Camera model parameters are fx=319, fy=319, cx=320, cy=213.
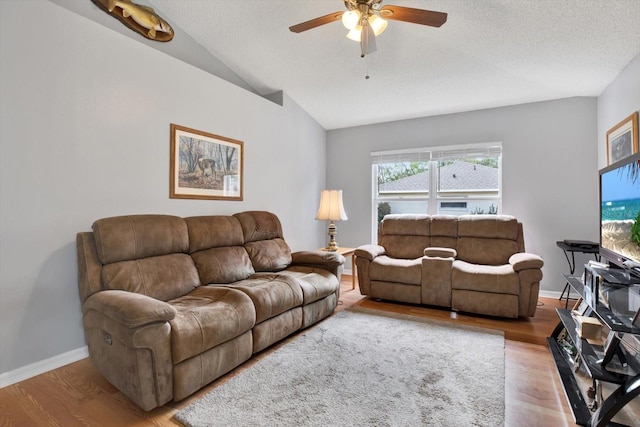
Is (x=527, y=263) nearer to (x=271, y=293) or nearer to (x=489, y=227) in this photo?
(x=489, y=227)

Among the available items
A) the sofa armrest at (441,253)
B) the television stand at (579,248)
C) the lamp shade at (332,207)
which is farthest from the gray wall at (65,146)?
the television stand at (579,248)

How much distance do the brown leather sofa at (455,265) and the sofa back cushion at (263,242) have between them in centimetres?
99

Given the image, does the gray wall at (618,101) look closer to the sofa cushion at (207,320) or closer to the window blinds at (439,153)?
the window blinds at (439,153)

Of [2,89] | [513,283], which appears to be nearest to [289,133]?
[2,89]

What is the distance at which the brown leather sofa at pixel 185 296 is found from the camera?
5.59 feet

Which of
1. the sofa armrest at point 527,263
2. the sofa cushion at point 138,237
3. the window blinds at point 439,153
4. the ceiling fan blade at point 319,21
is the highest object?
the ceiling fan blade at point 319,21

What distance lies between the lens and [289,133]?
4.48 meters

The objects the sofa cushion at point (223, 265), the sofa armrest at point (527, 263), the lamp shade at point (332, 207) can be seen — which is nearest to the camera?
the sofa cushion at point (223, 265)

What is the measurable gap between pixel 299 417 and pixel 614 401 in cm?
147

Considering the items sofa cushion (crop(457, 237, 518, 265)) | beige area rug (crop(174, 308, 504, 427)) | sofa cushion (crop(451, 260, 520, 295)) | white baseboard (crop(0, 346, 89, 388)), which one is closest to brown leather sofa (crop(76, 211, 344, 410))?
beige area rug (crop(174, 308, 504, 427))

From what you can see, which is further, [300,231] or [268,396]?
[300,231]

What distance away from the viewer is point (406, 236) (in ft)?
13.7

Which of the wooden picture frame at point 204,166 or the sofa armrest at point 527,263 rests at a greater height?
the wooden picture frame at point 204,166

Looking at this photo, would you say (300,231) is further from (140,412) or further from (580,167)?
(580,167)
